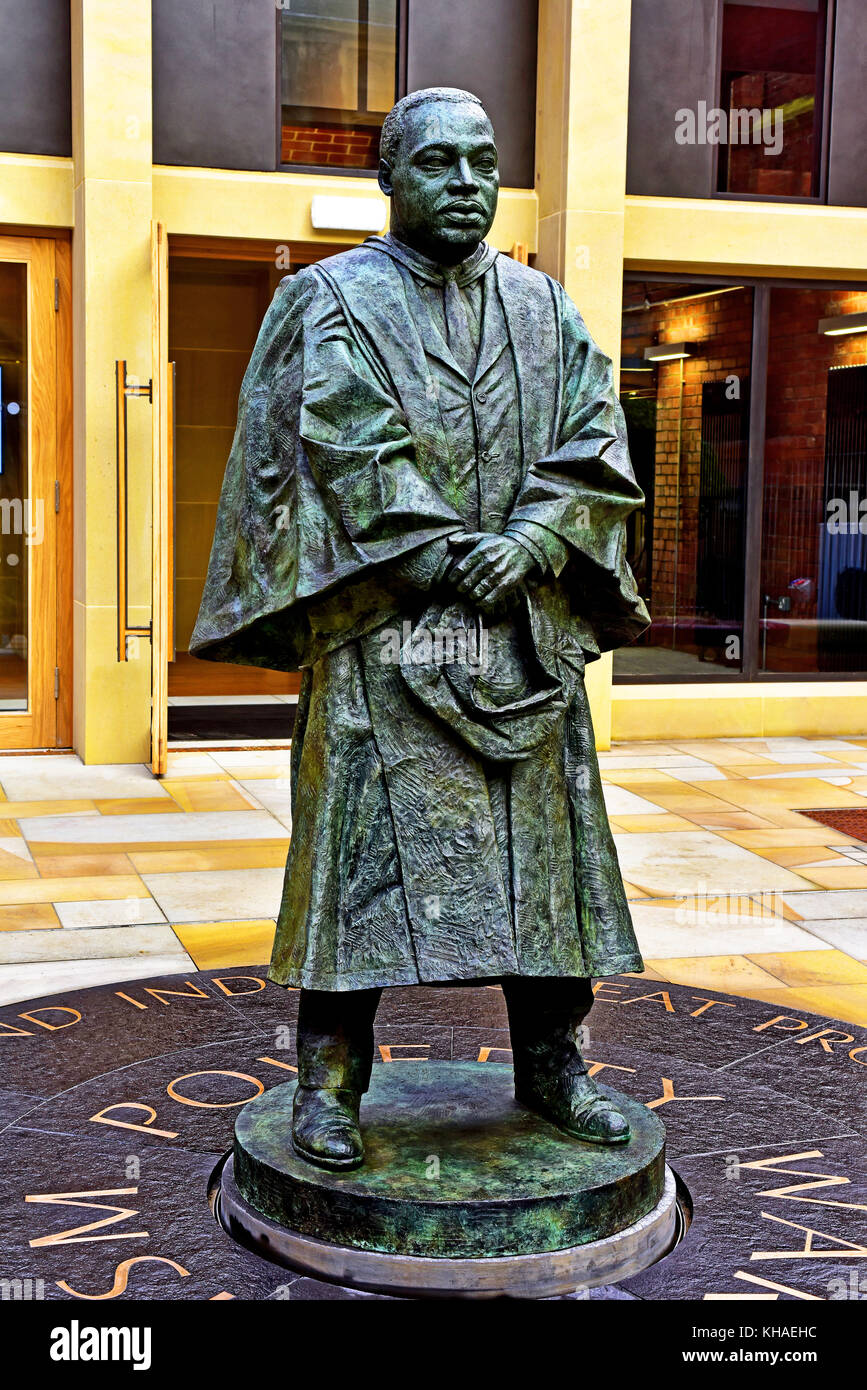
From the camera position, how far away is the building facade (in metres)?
9.56

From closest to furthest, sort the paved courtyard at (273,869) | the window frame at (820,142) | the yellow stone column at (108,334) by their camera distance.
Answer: the paved courtyard at (273,869), the yellow stone column at (108,334), the window frame at (820,142)

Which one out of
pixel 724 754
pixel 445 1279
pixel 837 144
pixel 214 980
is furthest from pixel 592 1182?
pixel 837 144

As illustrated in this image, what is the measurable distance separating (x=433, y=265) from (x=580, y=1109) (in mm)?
1879

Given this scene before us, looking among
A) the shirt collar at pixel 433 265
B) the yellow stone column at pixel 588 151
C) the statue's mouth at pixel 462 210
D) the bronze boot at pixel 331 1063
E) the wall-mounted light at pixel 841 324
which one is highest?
the yellow stone column at pixel 588 151

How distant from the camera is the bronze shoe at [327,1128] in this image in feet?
11.0

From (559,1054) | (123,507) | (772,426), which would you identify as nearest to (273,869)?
(123,507)

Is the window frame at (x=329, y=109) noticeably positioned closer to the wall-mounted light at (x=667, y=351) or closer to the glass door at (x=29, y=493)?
the glass door at (x=29, y=493)

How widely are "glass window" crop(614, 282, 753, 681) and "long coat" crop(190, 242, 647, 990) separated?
25.0 feet

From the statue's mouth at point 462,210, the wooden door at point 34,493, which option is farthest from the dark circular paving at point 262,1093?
the wooden door at point 34,493

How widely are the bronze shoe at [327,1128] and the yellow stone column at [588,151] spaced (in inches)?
264

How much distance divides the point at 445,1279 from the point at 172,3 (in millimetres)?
8543

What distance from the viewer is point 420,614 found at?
336cm

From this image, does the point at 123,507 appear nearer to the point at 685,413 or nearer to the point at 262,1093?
the point at 685,413

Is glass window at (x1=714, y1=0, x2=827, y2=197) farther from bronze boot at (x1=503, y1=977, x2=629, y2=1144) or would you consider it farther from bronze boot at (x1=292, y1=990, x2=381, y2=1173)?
bronze boot at (x1=292, y1=990, x2=381, y2=1173)
